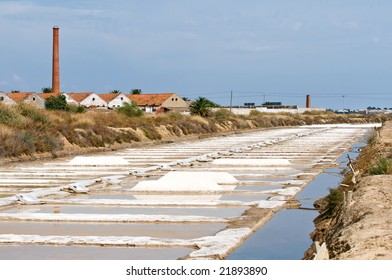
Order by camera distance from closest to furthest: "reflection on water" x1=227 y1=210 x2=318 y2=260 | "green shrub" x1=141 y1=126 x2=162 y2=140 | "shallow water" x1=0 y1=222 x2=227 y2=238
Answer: "reflection on water" x1=227 y1=210 x2=318 y2=260, "shallow water" x1=0 y1=222 x2=227 y2=238, "green shrub" x1=141 y1=126 x2=162 y2=140

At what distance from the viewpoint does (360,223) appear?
8.70 metres

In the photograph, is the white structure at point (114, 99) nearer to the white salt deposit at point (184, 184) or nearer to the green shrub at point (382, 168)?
the white salt deposit at point (184, 184)

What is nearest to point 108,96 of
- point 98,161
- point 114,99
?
point 114,99

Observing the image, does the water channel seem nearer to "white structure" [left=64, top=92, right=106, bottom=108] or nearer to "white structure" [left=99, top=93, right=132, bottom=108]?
"white structure" [left=64, top=92, right=106, bottom=108]

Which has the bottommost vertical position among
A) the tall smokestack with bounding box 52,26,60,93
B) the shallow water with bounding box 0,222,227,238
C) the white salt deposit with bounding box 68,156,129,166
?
the white salt deposit with bounding box 68,156,129,166

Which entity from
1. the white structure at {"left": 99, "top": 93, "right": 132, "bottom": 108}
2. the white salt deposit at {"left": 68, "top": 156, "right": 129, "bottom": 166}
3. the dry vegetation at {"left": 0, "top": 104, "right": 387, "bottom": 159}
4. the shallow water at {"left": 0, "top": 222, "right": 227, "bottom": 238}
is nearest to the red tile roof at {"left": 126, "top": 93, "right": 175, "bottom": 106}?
the white structure at {"left": 99, "top": 93, "right": 132, "bottom": 108}

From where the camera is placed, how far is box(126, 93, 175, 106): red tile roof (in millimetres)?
95000

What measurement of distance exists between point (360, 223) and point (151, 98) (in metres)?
88.6

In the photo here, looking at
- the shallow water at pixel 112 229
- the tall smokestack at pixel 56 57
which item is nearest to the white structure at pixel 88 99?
the tall smokestack at pixel 56 57

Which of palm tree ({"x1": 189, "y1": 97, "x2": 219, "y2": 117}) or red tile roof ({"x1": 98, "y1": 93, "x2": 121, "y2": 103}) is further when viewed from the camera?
red tile roof ({"x1": 98, "y1": 93, "x2": 121, "y2": 103})

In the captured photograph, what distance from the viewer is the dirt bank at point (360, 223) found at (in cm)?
725

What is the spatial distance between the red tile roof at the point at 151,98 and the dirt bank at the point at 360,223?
268ft

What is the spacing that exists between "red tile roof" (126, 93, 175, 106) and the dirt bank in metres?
81.7
